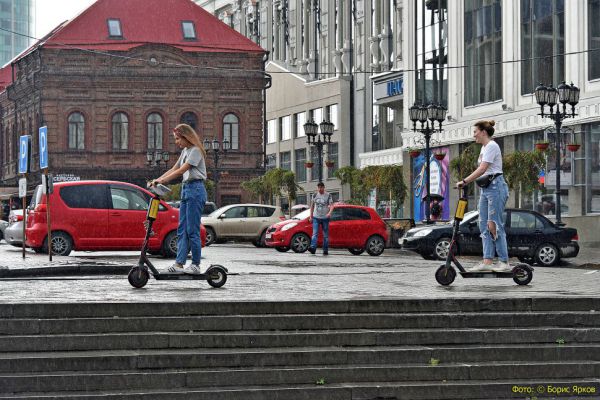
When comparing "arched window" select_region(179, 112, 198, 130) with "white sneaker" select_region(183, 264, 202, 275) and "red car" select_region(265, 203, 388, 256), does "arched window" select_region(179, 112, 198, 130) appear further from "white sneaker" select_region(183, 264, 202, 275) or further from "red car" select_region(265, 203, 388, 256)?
"white sneaker" select_region(183, 264, 202, 275)

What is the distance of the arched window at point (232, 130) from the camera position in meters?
77.7

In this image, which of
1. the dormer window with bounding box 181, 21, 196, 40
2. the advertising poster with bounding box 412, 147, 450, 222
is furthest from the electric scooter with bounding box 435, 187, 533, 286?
the dormer window with bounding box 181, 21, 196, 40

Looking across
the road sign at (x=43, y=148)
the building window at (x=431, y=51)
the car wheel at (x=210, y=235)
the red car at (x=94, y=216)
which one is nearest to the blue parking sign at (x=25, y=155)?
the road sign at (x=43, y=148)

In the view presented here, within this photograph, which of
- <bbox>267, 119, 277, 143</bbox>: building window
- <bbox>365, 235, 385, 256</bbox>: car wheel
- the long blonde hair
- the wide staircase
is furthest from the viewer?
<bbox>267, 119, 277, 143</bbox>: building window

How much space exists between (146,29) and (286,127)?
40.2 feet

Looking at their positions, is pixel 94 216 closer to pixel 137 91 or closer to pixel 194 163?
pixel 194 163

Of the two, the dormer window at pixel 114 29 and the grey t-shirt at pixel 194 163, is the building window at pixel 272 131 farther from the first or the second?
the grey t-shirt at pixel 194 163

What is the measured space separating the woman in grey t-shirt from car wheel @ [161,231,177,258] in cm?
1368

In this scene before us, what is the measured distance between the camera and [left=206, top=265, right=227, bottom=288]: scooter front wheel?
14953 millimetres

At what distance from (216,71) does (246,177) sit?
6.19 meters

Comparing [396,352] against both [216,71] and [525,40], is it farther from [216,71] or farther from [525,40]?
[216,71]

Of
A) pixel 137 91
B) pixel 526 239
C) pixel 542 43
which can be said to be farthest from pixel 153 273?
pixel 137 91

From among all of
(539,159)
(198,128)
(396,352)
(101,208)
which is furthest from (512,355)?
(198,128)

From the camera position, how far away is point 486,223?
15617 millimetres
